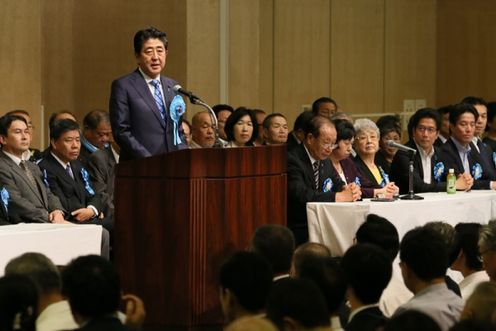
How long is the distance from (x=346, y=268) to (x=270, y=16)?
24.0ft

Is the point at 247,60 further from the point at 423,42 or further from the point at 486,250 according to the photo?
the point at 486,250

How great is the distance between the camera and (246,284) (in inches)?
151

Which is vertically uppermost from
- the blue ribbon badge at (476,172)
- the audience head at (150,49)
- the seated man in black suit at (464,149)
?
the audience head at (150,49)

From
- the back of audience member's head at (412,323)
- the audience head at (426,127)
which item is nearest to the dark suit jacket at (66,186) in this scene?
the audience head at (426,127)

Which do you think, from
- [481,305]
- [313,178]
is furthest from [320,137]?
[481,305]

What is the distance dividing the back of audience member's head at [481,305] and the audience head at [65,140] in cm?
400

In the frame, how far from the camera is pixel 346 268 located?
162 inches

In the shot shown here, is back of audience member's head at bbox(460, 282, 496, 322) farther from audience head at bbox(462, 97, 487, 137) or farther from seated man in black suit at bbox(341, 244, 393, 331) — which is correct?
audience head at bbox(462, 97, 487, 137)

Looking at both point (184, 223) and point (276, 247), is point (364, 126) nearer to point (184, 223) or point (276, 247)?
point (184, 223)

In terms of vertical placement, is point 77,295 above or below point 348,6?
below

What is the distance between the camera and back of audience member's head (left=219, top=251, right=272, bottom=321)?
3.83 m

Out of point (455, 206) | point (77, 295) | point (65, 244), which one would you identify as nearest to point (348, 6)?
point (455, 206)

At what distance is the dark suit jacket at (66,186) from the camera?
23.8 feet

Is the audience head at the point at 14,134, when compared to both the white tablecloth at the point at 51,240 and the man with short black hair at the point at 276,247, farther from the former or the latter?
the man with short black hair at the point at 276,247
